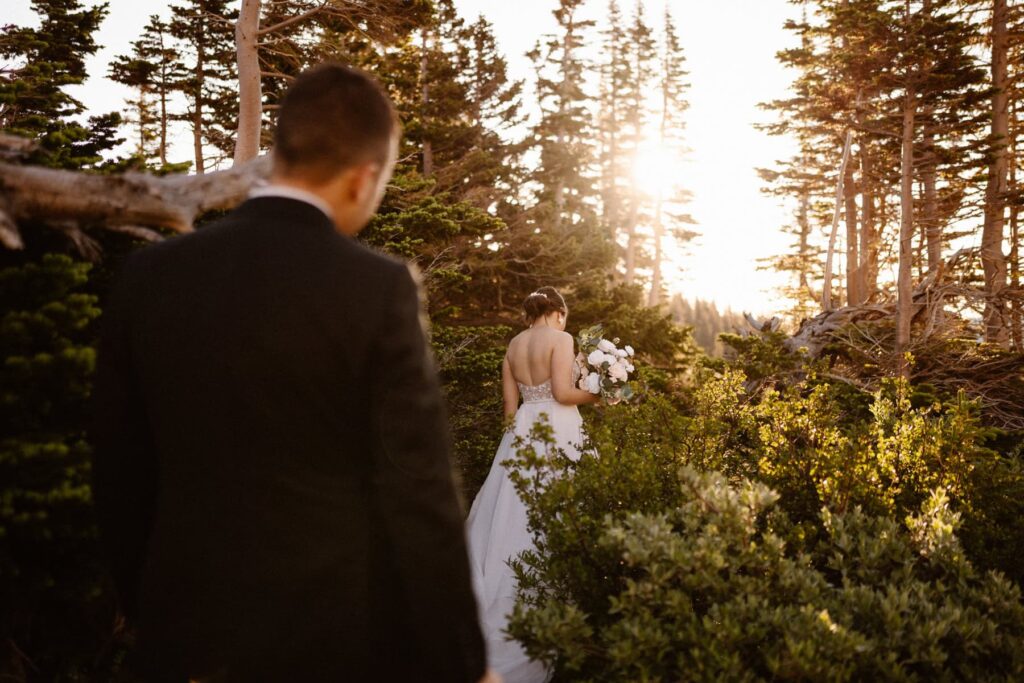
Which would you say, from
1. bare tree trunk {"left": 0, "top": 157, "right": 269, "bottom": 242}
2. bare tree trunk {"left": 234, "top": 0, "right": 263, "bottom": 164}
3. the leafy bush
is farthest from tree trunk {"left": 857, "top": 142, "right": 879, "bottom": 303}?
the leafy bush

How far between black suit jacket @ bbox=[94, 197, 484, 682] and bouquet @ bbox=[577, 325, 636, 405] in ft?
14.7

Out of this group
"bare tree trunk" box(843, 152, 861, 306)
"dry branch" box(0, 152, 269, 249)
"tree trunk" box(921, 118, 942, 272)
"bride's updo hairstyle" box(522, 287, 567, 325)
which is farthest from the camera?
"bare tree trunk" box(843, 152, 861, 306)

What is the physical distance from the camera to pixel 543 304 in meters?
6.11

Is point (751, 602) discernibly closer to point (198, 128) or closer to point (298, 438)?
point (298, 438)

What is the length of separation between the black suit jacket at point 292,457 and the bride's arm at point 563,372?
14.7ft

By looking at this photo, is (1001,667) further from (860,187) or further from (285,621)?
(860,187)

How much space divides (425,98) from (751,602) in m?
18.4

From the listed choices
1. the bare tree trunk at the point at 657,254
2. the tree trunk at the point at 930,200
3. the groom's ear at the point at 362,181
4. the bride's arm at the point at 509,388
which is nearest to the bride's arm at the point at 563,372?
the bride's arm at the point at 509,388

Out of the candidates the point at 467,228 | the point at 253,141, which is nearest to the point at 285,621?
the point at 467,228

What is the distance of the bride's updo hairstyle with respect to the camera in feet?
20.0

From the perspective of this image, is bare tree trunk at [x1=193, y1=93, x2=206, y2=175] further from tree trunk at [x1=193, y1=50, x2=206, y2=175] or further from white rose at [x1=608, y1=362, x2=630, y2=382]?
white rose at [x1=608, y1=362, x2=630, y2=382]

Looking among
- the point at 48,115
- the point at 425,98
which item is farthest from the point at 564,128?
the point at 48,115

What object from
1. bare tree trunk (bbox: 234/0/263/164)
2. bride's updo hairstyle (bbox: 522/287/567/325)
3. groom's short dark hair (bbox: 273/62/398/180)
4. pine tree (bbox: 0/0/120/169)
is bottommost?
bride's updo hairstyle (bbox: 522/287/567/325)

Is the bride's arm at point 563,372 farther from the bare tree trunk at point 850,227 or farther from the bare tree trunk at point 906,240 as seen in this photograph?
the bare tree trunk at point 850,227
